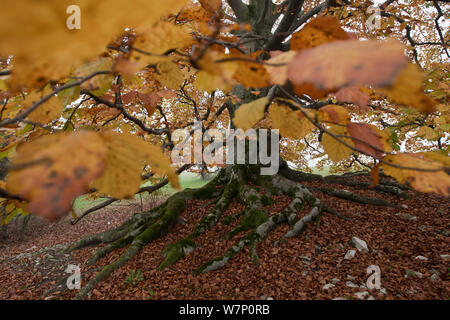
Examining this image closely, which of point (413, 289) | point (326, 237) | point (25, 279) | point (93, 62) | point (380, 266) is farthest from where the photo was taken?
point (25, 279)

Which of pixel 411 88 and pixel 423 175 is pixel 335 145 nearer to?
pixel 423 175

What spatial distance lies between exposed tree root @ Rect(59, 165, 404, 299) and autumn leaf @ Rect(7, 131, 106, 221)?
3.28 m

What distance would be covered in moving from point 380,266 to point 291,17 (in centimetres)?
364

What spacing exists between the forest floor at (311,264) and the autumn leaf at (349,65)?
9.61 feet

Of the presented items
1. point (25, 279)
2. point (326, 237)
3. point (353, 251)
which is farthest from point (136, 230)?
point (353, 251)

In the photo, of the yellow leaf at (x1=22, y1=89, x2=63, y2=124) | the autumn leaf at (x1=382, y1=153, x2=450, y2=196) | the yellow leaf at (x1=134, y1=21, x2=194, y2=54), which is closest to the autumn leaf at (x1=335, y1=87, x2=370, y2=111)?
the autumn leaf at (x1=382, y1=153, x2=450, y2=196)

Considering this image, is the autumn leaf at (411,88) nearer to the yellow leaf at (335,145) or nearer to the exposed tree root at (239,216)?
the yellow leaf at (335,145)

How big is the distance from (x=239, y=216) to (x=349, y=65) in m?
4.33

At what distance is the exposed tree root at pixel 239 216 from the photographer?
3.60 metres

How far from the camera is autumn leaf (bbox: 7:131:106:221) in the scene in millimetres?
316

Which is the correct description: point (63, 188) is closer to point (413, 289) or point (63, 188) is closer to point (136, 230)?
point (413, 289)

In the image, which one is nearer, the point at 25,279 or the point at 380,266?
the point at 380,266

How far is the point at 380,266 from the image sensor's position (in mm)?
2807

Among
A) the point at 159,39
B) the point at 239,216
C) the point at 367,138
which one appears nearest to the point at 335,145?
the point at 367,138
